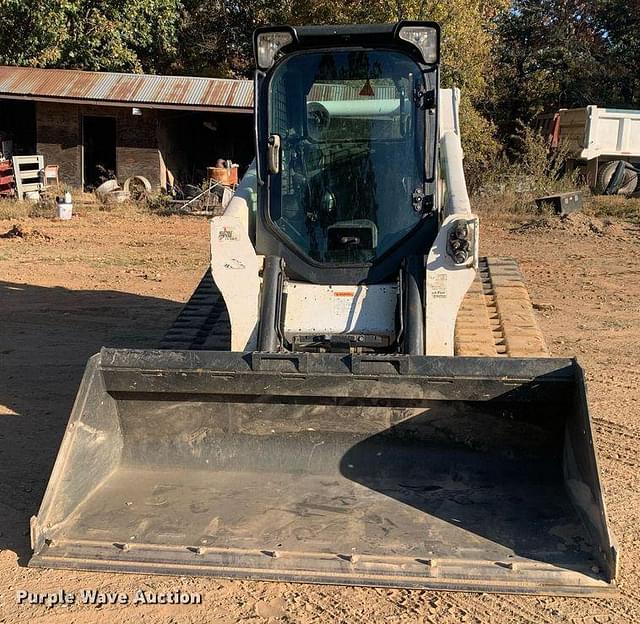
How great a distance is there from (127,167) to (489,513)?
58.7ft

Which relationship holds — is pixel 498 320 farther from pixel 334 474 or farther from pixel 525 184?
pixel 525 184

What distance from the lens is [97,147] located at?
22766 mm

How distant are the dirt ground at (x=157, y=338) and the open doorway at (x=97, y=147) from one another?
4.97 metres

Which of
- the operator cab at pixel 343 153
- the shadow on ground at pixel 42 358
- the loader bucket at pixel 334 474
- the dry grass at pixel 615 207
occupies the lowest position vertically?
the dry grass at pixel 615 207

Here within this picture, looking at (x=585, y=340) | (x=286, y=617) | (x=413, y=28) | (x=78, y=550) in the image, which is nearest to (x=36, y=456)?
(x=78, y=550)

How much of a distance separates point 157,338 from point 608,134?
14.9 meters

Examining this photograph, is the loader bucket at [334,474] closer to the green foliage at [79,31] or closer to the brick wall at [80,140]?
the brick wall at [80,140]

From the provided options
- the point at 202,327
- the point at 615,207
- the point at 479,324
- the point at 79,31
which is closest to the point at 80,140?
the point at 79,31

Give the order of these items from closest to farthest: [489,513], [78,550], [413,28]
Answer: [78,550] < [489,513] < [413,28]

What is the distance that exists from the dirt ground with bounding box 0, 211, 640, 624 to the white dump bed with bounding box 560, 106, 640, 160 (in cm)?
496

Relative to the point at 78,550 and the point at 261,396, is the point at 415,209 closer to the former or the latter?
the point at 261,396

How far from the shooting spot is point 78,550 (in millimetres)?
3803

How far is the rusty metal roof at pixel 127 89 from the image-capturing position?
1914cm

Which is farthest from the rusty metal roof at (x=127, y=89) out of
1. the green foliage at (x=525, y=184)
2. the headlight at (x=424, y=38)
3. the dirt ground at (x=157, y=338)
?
the headlight at (x=424, y=38)
